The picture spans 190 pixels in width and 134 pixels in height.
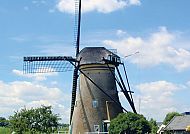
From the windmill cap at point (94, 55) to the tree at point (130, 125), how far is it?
6.51m

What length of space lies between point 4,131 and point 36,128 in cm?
1412

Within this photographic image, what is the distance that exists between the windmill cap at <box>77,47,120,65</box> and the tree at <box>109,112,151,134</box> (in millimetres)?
6513

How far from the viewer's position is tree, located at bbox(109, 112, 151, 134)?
126ft

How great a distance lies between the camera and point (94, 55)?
4266 cm

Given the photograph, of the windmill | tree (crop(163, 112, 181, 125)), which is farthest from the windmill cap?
tree (crop(163, 112, 181, 125))

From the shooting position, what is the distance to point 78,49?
46.8 metres

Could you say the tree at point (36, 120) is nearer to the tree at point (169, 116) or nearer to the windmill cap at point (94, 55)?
the windmill cap at point (94, 55)

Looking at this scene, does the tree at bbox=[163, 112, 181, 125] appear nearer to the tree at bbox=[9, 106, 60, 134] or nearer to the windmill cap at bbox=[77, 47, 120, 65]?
the tree at bbox=[9, 106, 60, 134]

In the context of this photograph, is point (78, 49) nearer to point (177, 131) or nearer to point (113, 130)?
point (113, 130)

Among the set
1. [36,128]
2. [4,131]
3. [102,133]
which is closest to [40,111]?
[36,128]

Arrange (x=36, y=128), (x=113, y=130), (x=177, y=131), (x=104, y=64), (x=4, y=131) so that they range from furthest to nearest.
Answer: (x=4, y=131)
(x=36, y=128)
(x=177, y=131)
(x=104, y=64)
(x=113, y=130)

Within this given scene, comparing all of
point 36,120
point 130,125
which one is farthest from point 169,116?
point 130,125

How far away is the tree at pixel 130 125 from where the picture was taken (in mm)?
38531

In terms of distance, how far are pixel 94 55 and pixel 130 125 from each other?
8.52m
